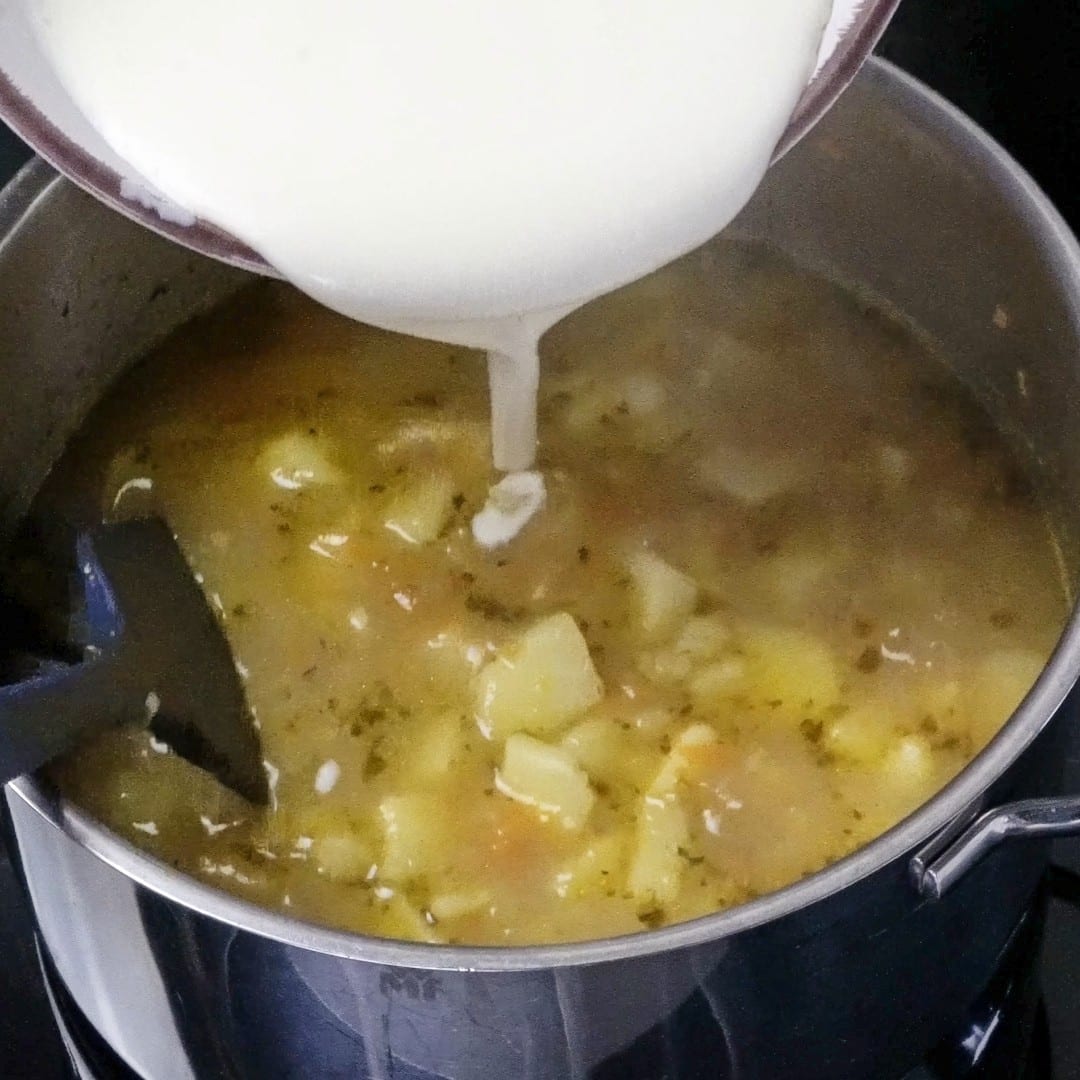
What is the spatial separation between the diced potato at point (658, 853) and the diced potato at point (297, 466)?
0.43 metres

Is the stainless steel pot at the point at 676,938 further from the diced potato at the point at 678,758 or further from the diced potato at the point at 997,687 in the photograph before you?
the diced potato at the point at 678,758

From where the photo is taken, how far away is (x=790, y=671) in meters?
1.11

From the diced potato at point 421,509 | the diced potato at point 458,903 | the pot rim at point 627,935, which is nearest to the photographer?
the pot rim at point 627,935

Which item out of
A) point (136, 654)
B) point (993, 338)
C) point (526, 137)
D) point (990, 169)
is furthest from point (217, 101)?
point (993, 338)

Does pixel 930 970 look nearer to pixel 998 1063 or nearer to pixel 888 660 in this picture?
pixel 998 1063

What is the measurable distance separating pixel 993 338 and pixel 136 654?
0.77 m

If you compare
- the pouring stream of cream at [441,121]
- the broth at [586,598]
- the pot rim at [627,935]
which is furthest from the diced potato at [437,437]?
the pot rim at [627,935]

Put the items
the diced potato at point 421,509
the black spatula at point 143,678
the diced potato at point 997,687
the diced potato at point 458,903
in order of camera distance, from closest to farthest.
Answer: the black spatula at point 143,678
the diced potato at point 458,903
the diced potato at point 997,687
the diced potato at point 421,509

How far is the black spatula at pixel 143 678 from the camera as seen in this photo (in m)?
0.82

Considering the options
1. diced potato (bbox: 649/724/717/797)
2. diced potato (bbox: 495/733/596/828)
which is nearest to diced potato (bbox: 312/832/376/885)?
diced potato (bbox: 495/733/596/828)

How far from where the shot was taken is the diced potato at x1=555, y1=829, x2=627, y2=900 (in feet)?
3.27

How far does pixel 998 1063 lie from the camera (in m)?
1.02

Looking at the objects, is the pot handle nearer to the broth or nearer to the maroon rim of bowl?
the broth

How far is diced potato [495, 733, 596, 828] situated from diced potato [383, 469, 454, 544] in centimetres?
24
